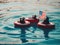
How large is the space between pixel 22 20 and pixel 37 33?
5.91 feet

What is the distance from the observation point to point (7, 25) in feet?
53.0

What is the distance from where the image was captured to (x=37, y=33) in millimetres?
13867

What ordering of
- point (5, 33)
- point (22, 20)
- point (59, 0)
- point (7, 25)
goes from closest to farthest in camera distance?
point (5, 33), point (22, 20), point (7, 25), point (59, 0)

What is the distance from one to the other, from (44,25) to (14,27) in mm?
2672

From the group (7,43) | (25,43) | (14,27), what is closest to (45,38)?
(25,43)

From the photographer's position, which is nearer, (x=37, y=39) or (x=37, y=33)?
(x=37, y=39)

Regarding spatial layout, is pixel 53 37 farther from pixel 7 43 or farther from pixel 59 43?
pixel 7 43

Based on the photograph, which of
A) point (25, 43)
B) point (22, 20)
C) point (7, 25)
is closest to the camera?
point (25, 43)

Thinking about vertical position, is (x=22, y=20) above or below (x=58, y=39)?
above

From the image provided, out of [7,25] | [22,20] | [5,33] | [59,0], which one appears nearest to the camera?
[5,33]

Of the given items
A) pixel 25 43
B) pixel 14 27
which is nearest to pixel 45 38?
pixel 25 43

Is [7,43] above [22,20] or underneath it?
underneath

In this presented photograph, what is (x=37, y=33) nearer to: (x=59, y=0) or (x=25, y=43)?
(x=25, y=43)

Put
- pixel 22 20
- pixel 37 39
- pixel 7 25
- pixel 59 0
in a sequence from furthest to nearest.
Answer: pixel 59 0 < pixel 7 25 < pixel 22 20 < pixel 37 39
